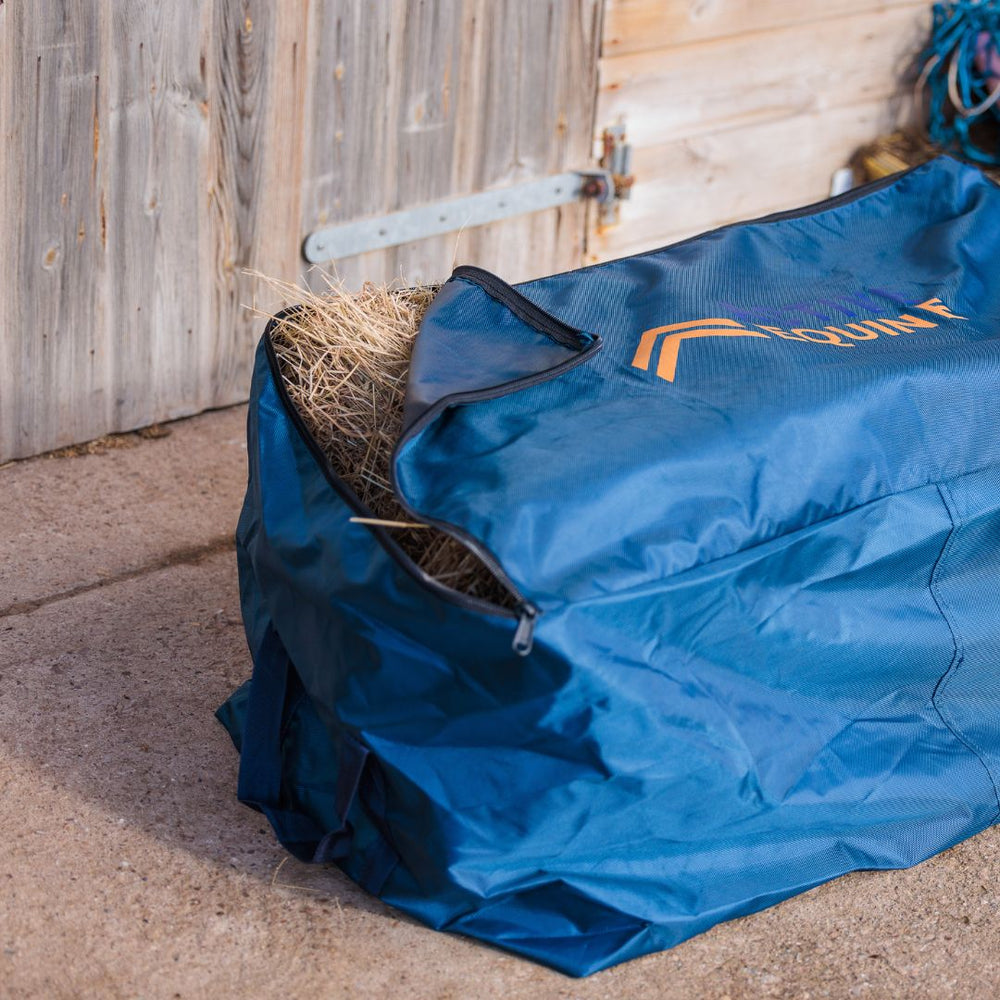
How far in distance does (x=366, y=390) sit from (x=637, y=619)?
0.56 meters

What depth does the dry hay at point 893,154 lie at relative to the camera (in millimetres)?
4031

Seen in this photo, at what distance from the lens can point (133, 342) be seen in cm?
279

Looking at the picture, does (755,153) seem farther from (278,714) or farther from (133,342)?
(278,714)

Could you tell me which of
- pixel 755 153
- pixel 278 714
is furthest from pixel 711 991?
pixel 755 153

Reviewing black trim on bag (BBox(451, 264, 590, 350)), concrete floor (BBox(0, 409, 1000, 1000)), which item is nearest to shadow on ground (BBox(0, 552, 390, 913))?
concrete floor (BBox(0, 409, 1000, 1000))

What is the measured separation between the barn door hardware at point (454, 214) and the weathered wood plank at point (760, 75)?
0.18 metres

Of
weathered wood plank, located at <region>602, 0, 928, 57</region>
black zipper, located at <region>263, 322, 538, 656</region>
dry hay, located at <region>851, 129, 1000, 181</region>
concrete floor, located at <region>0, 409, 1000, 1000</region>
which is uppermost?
weathered wood plank, located at <region>602, 0, 928, 57</region>

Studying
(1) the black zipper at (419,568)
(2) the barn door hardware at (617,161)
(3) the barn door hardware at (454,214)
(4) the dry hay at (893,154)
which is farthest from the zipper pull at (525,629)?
(4) the dry hay at (893,154)

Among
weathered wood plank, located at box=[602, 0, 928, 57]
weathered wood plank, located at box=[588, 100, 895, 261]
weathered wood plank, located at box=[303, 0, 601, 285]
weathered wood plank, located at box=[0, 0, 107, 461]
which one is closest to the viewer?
weathered wood plank, located at box=[0, 0, 107, 461]

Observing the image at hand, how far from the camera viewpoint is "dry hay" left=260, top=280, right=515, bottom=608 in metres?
1.55

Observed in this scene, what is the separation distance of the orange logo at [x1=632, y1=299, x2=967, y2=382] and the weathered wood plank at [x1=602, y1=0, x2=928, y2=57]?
1.71 metres

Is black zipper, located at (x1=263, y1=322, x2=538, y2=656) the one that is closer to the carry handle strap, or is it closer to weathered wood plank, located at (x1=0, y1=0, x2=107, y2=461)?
the carry handle strap

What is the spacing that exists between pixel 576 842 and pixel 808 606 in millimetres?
406

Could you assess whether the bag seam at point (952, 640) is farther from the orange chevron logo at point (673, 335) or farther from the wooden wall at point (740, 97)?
the wooden wall at point (740, 97)
